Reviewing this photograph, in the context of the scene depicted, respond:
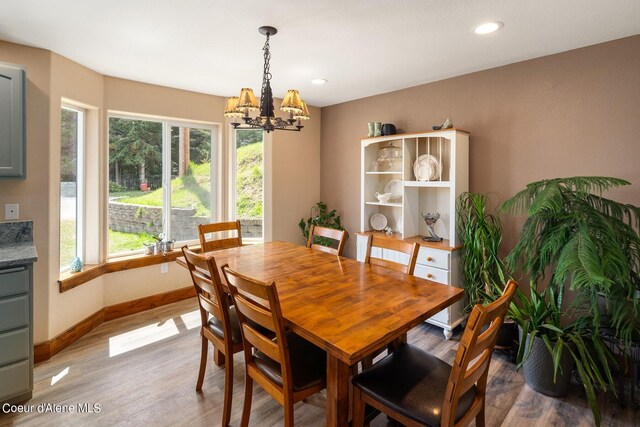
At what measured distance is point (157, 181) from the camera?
3828 mm

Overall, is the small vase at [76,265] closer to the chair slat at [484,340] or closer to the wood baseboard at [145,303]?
the wood baseboard at [145,303]

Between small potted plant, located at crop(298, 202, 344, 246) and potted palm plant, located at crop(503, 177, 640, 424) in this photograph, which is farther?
small potted plant, located at crop(298, 202, 344, 246)

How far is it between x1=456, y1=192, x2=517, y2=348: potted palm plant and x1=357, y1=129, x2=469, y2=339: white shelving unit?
0.32 ft

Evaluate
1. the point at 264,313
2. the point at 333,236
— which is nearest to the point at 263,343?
the point at 264,313

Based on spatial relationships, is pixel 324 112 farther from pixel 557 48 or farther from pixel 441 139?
pixel 557 48

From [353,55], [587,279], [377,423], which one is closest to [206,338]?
[377,423]

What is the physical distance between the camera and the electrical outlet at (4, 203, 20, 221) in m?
2.51

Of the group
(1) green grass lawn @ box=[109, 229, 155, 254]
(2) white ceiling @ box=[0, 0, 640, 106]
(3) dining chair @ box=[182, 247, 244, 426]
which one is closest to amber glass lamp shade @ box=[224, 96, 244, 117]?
(2) white ceiling @ box=[0, 0, 640, 106]

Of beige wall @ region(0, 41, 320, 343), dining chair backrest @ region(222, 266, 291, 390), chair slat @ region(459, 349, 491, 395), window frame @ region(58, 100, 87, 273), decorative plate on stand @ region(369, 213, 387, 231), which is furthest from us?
decorative plate on stand @ region(369, 213, 387, 231)

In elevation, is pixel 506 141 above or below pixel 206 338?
above

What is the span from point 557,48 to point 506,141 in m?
0.78

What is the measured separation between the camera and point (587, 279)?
5.75 feet

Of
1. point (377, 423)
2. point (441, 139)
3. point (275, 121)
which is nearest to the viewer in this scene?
point (377, 423)

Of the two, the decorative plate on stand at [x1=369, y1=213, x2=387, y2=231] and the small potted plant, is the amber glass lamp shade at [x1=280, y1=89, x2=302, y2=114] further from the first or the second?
the small potted plant
